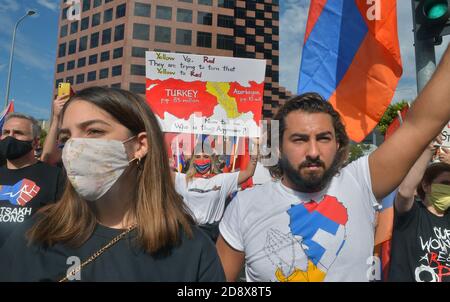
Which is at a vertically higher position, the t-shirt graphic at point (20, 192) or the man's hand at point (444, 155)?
the man's hand at point (444, 155)

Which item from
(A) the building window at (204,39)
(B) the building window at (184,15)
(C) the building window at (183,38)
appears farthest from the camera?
(B) the building window at (184,15)

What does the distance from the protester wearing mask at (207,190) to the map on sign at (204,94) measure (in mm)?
1315

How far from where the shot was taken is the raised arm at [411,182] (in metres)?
2.60

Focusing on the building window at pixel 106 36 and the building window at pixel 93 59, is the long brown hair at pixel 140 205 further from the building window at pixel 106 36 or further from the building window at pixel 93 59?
the building window at pixel 93 59

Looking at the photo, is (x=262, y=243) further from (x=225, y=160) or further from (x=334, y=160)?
(x=225, y=160)

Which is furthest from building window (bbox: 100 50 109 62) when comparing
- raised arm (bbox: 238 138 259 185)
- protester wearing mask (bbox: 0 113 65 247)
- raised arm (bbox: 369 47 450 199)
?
raised arm (bbox: 369 47 450 199)

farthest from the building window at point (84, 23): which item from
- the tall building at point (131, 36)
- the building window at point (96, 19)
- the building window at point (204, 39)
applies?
the building window at point (204, 39)

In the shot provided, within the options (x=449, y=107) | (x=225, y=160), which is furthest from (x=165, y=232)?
(x=225, y=160)

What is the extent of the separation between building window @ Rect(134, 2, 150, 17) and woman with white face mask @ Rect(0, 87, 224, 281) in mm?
65336

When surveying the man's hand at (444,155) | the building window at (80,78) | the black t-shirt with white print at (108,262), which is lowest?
the black t-shirt with white print at (108,262)

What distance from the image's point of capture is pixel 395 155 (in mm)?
1877

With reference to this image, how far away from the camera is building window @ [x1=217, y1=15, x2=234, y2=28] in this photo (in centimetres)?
6462

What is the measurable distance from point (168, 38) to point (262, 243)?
2485 inches

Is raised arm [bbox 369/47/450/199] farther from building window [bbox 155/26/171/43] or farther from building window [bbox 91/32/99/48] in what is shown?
building window [bbox 91/32/99/48]
